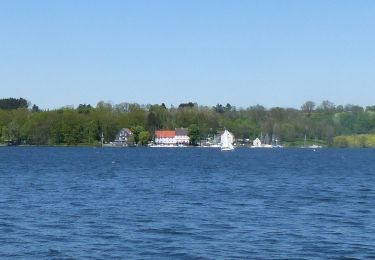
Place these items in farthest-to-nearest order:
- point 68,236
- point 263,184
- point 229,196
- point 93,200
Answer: point 263,184
point 229,196
point 93,200
point 68,236

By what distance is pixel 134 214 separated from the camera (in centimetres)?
3762

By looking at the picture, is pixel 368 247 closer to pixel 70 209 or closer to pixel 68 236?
pixel 68 236

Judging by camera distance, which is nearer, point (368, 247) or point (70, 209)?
point (368, 247)

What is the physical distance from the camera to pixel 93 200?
44.9 metres

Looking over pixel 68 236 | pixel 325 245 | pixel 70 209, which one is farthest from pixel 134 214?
pixel 325 245

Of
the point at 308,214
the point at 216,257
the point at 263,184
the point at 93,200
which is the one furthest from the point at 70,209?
the point at 263,184

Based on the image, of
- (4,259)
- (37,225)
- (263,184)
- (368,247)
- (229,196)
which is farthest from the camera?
(263,184)

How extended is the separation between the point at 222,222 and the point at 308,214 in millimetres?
5659

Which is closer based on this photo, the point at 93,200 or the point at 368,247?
the point at 368,247

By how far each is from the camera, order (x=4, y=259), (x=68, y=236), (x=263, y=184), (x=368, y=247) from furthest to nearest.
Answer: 1. (x=263, y=184)
2. (x=68, y=236)
3. (x=368, y=247)
4. (x=4, y=259)

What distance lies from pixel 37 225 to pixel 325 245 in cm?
1230

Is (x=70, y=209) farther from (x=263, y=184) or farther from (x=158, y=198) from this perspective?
(x=263, y=184)

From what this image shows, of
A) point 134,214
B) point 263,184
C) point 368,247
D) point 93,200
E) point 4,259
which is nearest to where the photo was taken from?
point 4,259

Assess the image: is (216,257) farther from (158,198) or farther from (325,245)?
(158,198)
